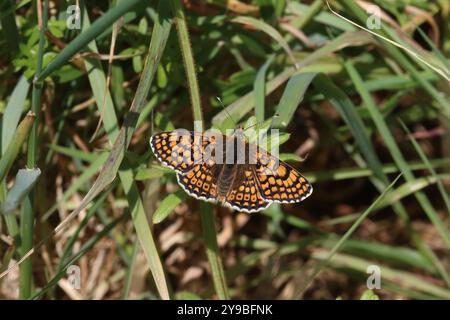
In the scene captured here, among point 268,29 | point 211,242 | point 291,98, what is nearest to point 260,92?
point 291,98

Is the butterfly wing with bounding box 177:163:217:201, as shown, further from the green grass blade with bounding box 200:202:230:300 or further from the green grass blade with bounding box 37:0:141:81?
the green grass blade with bounding box 37:0:141:81

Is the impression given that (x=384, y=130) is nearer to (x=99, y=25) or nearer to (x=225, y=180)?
(x=225, y=180)

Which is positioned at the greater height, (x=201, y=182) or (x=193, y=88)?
(x=193, y=88)

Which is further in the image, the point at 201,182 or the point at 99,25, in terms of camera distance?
the point at 201,182

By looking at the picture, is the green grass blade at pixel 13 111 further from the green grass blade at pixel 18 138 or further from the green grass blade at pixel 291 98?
the green grass blade at pixel 291 98

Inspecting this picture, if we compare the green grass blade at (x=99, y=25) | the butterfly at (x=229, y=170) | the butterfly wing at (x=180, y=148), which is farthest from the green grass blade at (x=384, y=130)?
the green grass blade at (x=99, y=25)

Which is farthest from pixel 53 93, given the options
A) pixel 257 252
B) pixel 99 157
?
pixel 257 252

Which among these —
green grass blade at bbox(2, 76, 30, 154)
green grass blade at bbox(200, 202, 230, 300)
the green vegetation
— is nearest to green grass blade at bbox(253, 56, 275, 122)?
the green vegetation
